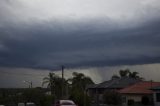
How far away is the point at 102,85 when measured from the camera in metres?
114

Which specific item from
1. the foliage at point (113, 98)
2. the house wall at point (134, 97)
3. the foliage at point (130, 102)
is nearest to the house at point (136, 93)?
the house wall at point (134, 97)

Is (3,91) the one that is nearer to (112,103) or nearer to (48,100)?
(112,103)

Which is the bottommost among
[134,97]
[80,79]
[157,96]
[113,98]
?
[113,98]

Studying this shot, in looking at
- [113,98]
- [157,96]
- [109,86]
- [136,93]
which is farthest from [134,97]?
[109,86]

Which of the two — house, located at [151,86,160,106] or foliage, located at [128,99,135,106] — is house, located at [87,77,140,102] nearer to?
foliage, located at [128,99,135,106]

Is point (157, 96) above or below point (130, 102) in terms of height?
above

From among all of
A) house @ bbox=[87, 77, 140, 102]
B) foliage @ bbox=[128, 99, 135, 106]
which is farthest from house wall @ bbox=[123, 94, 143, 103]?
house @ bbox=[87, 77, 140, 102]

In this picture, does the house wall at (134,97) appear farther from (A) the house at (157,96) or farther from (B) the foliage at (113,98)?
(A) the house at (157,96)

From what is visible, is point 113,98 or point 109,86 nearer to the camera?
point 113,98

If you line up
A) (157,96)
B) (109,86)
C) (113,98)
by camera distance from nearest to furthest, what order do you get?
(157,96), (113,98), (109,86)

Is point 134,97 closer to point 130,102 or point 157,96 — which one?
point 130,102

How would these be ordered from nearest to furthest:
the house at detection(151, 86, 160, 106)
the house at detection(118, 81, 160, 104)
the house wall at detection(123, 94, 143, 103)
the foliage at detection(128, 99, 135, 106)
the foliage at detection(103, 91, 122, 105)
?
the house at detection(151, 86, 160, 106), the foliage at detection(128, 99, 135, 106), the foliage at detection(103, 91, 122, 105), the house at detection(118, 81, 160, 104), the house wall at detection(123, 94, 143, 103)

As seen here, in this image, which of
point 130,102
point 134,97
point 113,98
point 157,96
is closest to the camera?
point 157,96

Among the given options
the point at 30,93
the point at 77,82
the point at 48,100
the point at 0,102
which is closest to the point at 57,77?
the point at 77,82
